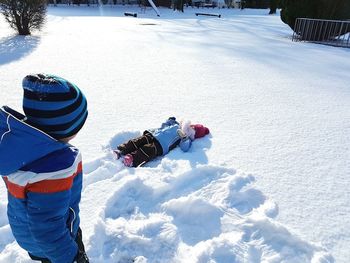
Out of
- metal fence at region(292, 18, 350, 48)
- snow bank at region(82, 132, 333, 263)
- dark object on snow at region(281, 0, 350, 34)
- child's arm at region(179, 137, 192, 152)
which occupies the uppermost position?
dark object on snow at region(281, 0, 350, 34)

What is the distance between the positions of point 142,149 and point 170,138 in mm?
349

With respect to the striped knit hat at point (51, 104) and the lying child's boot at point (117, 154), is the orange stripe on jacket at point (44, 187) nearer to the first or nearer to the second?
the striped knit hat at point (51, 104)

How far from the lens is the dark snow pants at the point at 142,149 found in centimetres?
276

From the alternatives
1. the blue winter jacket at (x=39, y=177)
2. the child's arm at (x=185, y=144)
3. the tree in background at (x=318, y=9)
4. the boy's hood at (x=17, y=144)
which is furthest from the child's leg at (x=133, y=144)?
the tree in background at (x=318, y=9)

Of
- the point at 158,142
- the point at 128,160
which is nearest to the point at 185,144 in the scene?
the point at 158,142

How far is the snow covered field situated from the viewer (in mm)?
1948

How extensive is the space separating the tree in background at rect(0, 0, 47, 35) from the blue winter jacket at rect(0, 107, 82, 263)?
9.13 metres

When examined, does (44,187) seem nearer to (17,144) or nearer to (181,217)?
(17,144)

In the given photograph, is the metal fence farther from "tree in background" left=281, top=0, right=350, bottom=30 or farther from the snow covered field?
the snow covered field

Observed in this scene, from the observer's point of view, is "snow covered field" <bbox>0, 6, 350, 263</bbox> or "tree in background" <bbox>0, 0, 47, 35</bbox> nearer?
"snow covered field" <bbox>0, 6, 350, 263</bbox>

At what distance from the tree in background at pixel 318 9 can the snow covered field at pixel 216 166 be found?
6157 millimetres

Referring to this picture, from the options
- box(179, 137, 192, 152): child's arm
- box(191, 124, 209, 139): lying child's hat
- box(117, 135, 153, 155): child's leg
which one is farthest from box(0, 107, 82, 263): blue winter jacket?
box(191, 124, 209, 139): lying child's hat

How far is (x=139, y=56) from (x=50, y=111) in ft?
20.7

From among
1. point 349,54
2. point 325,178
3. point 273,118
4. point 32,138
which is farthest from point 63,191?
point 349,54
